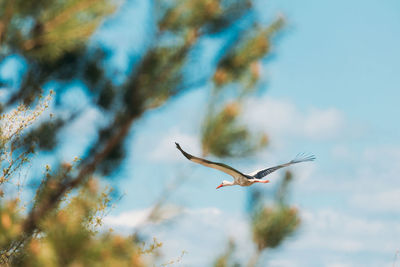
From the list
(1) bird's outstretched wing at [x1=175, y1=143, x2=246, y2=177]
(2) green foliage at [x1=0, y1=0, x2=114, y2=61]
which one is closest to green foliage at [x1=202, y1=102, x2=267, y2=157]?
(1) bird's outstretched wing at [x1=175, y1=143, x2=246, y2=177]

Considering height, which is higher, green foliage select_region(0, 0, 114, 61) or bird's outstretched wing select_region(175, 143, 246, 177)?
green foliage select_region(0, 0, 114, 61)

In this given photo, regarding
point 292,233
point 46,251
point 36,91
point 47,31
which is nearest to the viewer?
A: point 46,251

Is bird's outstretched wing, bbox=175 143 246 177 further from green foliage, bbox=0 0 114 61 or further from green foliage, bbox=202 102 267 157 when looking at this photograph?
green foliage, bbox=0 0 114 61

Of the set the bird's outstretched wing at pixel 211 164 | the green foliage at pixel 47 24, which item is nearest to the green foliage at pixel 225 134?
the bird's outstretched wing at pixel 211 164

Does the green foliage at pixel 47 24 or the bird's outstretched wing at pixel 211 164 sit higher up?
the green foliage at pixel 47 24

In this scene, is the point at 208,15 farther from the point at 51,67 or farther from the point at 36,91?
the point at 36,91

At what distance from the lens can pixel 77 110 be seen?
5363 millimetres

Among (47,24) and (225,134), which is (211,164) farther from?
(47,24)

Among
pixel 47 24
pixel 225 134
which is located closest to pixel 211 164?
pixel 225 134

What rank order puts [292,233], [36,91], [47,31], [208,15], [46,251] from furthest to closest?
[36,91] < [292,233] < [208,15] < [47,31] < [46,251]

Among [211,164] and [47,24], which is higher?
[47,24]

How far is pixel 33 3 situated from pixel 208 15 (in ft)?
4.61

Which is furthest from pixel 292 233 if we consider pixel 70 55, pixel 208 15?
pixel 70 55

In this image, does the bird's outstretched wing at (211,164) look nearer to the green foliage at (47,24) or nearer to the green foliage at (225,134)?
the green foliage at (225,134)
